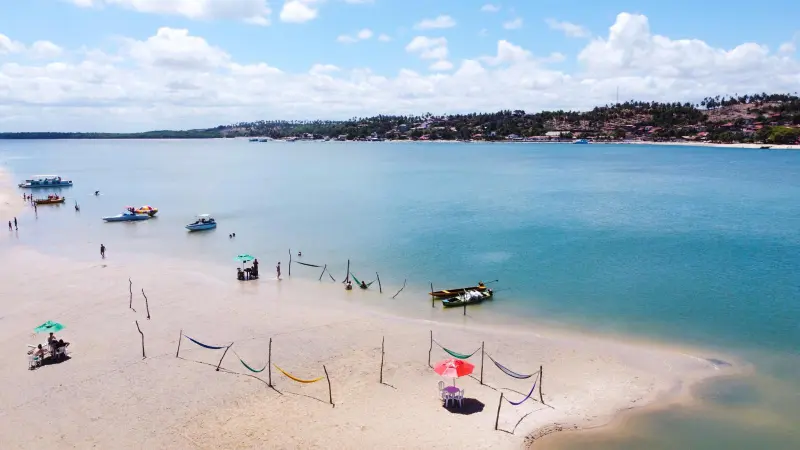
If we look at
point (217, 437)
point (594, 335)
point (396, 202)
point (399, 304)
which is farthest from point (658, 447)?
point (396, 202)

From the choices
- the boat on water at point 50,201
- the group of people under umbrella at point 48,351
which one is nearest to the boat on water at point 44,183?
the boat on water at point 50,201

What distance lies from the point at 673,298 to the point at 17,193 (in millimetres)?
92908

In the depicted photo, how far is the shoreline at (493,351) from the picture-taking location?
779 inches

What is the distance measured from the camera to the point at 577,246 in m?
47.4

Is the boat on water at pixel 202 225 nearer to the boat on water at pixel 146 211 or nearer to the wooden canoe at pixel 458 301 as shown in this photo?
the boat on water at pixel 146 211

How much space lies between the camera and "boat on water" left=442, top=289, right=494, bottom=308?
31.6 meters

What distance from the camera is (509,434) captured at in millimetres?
18344

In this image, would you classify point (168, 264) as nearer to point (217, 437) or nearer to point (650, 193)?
point (217, 437)

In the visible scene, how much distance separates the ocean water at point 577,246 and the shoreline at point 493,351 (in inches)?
45.6

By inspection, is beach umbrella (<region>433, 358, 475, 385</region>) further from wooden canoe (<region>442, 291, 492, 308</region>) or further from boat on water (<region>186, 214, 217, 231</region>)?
boat on water (<region>186, 214, 217, 231</region>)

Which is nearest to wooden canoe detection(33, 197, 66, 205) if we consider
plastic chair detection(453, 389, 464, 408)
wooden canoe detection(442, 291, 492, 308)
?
wooden canoe detection(442, 291, 492, 308)

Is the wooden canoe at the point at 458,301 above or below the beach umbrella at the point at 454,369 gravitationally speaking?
below

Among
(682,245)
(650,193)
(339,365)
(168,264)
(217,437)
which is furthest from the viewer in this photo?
(650,193)

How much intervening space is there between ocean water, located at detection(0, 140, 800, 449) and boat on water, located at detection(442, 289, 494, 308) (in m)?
1.73
